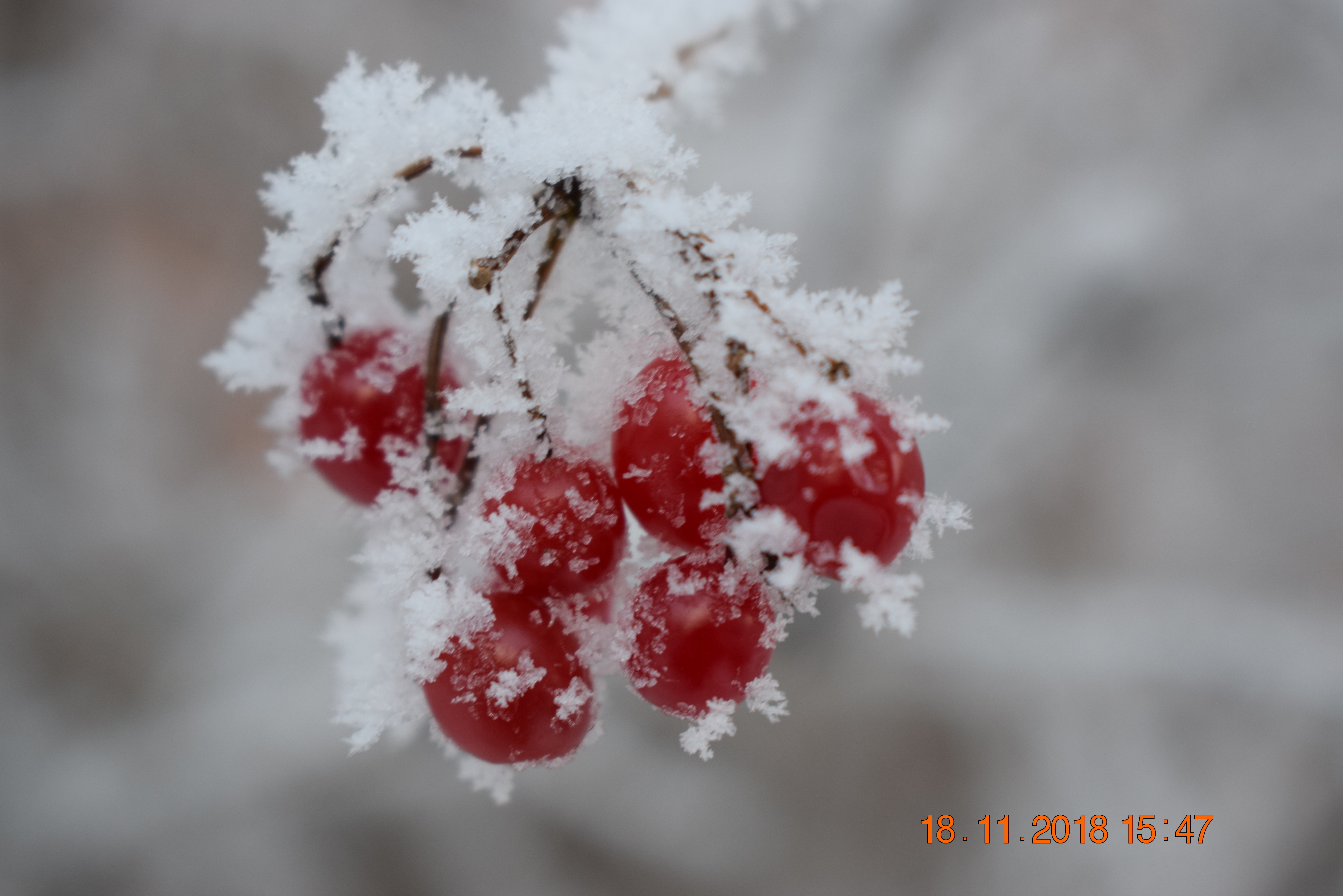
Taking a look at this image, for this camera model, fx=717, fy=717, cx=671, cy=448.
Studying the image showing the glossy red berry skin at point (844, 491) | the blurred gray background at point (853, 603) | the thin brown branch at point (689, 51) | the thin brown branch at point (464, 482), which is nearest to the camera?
the glossy red berry skin at point (844, 491)

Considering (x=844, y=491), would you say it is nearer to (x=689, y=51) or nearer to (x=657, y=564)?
(x=657, y=564)

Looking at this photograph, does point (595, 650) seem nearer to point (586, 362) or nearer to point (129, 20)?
point (586, 362)

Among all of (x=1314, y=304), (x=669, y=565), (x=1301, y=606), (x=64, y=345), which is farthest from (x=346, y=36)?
(x=1301, y=606)

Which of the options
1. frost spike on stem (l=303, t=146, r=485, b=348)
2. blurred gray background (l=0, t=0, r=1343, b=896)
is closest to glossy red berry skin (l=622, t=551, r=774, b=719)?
frost spike on stem (l=303, t=146, r=485, b=348)

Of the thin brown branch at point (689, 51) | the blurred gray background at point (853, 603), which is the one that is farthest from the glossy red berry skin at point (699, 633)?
the blurred gray background at point (853, 603)

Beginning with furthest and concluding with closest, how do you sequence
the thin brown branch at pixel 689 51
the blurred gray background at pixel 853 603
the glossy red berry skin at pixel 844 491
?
the blurred gray background at pixel 853 603 < the thin brown branch at pixel 689 51 < the glossy red berry skin at pixel 844 491

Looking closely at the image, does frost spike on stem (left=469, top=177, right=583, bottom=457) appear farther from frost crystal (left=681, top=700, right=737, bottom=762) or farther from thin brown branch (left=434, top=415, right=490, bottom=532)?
frost crystal (left=681, top=700, right=737, bottom=762)

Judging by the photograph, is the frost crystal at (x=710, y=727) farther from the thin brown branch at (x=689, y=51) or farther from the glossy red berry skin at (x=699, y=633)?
the thin brown branch at (x=689, y=51)

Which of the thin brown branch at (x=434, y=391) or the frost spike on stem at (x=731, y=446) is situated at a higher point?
the thin brown branch at (x=434, y=391)
